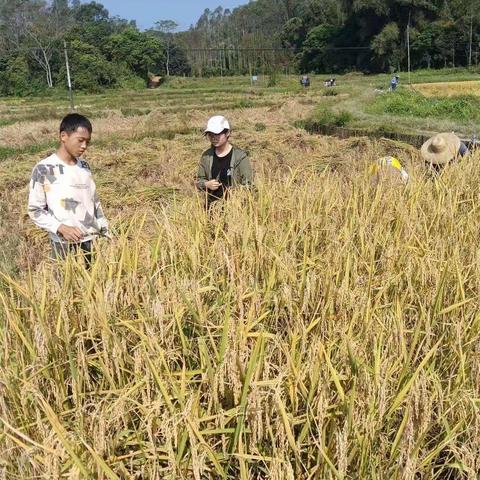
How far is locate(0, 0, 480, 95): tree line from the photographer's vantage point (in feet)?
137

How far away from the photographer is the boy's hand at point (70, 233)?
8.34 feet

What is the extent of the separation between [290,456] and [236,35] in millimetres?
96585

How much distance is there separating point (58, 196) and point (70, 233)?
9.8 inches

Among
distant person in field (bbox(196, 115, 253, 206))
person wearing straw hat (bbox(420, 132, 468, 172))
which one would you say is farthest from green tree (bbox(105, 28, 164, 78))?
distant person in field (bbox(196, 115, 253, 206))

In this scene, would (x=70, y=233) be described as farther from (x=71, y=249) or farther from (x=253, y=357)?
(x=253, y=357)

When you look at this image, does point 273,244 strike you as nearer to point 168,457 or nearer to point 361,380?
point 361,380

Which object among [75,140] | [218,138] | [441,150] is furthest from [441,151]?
[75,140]

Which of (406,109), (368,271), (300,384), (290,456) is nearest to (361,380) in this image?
(300,384)

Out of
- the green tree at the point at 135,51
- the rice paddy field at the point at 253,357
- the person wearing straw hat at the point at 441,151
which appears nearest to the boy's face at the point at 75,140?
the rice paddy field at the point at 253,357

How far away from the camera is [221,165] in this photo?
11.2 ft

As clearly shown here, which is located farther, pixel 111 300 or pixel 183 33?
pixel 183 33

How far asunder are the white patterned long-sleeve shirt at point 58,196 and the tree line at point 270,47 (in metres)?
38.4

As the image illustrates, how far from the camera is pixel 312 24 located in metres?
65.5

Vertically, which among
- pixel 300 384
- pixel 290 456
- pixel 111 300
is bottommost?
pixel 290 456
